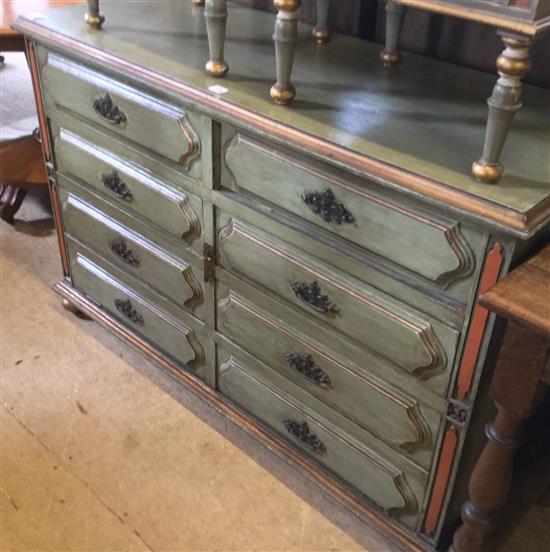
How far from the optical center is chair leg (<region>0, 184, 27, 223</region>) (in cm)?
243

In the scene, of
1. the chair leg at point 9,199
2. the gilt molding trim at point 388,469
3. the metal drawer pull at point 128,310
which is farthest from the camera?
the chair leg at point 9,199

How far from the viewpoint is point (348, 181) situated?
3.75ft

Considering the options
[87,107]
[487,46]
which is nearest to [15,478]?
[87,107]

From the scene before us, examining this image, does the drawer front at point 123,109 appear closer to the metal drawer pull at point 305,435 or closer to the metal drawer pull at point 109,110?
the metal drawer pull at point 109,110

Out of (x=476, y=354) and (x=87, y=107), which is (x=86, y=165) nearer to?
(x=87, y=107)

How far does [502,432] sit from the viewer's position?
3.62ft

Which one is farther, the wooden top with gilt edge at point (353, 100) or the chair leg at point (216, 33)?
the chair leg at point (216, 33)

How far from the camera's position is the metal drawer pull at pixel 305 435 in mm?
1491

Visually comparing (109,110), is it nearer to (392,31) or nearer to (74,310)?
(392,31)

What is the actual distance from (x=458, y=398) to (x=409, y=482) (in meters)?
0.25

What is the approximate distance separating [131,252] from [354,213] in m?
0.72

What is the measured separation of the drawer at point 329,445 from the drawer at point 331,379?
6cm

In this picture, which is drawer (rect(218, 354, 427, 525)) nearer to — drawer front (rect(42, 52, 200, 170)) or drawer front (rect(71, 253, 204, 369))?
drawer front (rect(71, 253, 204, 369))

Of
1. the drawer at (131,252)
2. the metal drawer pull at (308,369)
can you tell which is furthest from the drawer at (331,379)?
the drawer at (131,252)
